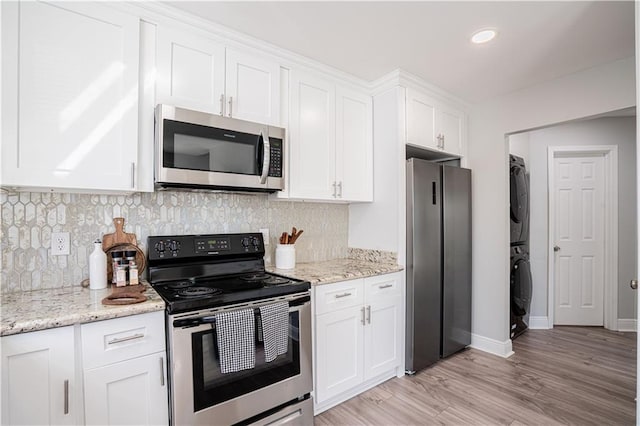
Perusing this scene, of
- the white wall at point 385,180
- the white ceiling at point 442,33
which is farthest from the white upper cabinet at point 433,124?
the white ceiling at point 442,33

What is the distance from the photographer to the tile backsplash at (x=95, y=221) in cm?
164

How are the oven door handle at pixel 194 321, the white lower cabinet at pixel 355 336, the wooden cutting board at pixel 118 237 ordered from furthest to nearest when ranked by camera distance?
the white lower cabinet at pixel 355 336
the wooden cutting board at pixel 118 237
the oven door handle at pixel 194 321

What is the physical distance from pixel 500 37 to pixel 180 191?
7.43 ft

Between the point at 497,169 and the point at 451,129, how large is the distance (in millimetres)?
569

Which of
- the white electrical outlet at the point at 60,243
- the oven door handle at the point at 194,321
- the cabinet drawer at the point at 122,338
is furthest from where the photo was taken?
the white electrical outlet at the point at 60,243

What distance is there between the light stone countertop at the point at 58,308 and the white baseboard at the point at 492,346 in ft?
9.49

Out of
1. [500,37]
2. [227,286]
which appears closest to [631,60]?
[500,37]

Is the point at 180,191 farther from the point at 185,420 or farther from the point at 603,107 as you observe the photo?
the point at 603,107

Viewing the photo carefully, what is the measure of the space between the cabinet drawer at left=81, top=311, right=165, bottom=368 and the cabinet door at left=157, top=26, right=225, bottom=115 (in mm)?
1154

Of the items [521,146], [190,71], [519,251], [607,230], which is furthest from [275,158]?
[607,230]

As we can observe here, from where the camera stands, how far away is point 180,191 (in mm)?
2078

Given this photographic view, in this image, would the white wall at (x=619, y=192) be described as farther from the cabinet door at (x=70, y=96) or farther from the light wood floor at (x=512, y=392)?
the cabinet door at (x=70, y=96)

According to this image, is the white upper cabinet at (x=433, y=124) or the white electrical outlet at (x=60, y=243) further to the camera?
the white upper cabinet at (x=433, y=124)

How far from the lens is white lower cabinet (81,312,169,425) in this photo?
4.35 ft
